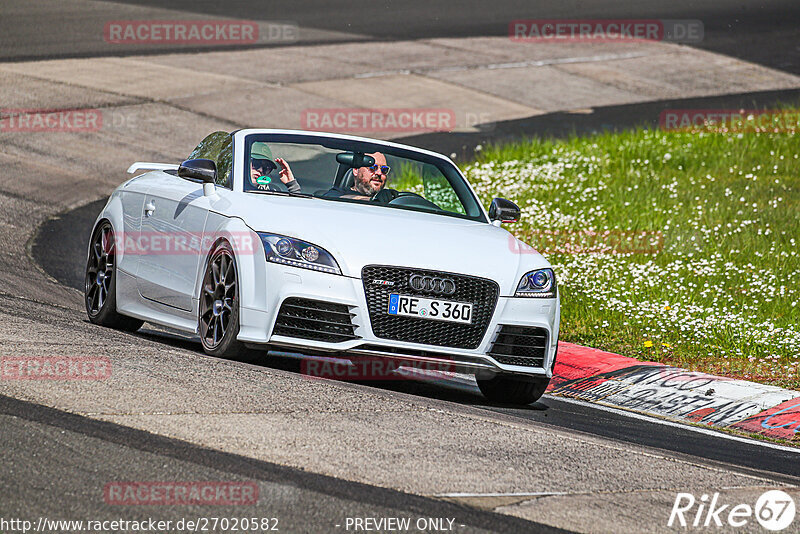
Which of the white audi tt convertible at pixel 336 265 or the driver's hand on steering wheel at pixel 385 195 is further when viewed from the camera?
the driver's hand on steering wheel at pixel 385 195

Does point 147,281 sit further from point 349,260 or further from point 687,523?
point 687,523

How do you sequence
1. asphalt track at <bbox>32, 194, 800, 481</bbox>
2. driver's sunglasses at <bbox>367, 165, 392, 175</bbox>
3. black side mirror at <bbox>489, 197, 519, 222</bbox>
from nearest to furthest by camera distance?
asphalt track at <bbox>32, 194, 800, 481</bbox> → driver's sunglasses at <bbox>367, 165, 392, 175</bbox> → black side mirror at <bbox>489, 197, 519, 222</bbox>

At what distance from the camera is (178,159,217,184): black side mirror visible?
28.1 ft

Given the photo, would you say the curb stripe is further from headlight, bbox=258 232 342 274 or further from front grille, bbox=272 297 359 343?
headlight, bbox=258 232 342 274

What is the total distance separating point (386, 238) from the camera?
309 inches

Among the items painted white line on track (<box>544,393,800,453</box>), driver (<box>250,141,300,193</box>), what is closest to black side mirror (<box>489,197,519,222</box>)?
painted white line on track (<box>544,393,800,453</box>)

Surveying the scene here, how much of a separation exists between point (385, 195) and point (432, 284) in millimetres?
1514

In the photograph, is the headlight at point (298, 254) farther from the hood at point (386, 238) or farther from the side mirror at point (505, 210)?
the side mirror at point (505, 210)

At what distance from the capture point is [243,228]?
7.89 metres

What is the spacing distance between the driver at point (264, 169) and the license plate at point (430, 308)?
150 cm

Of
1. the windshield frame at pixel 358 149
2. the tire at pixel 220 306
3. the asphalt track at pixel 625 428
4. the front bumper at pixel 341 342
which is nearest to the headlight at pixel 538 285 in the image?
the front bumper at pixel 341 342

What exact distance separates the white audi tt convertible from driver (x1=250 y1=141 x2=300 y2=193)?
0.04 ft

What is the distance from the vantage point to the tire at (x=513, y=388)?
27.8ft

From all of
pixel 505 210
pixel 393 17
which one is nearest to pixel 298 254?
pixel 505 210
